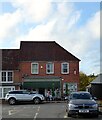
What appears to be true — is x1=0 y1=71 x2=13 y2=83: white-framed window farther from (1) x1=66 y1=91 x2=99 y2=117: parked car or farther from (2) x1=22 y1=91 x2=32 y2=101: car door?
(1) x1=66 y1=91 x2=99 y2=117: parked car

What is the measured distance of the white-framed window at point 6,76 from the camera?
4891 cm

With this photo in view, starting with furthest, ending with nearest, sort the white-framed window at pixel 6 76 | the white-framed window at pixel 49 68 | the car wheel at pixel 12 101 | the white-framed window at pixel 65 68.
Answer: the white-framed window at pixel 65 68
the white-framed window at pixel 49 68
the white-framed window at pixel 6 76
the car wheel at pixel 12 101

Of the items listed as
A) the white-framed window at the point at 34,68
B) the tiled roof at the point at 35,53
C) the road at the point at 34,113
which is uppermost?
the tiled roof at the point at 35,53

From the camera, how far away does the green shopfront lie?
48.9 metres

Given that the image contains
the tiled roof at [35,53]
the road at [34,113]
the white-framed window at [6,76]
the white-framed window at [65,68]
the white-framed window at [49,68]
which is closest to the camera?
the road at [34,113]

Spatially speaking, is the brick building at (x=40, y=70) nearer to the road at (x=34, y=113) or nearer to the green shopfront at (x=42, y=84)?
the green shopfront at (x=42, y=84)

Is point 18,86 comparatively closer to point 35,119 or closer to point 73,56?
point 73,56

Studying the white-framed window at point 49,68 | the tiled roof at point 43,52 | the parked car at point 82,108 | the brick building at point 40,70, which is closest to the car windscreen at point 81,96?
the parked car at point 82,108

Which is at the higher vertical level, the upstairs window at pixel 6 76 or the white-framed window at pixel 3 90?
the upstairs window at pixel 6 76

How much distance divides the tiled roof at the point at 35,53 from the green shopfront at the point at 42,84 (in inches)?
107

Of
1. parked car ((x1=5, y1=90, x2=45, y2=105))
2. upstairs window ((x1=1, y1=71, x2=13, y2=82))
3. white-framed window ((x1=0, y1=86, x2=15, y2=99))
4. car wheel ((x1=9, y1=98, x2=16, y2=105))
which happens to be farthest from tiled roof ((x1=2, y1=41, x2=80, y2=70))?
car wheel ((x1=9, y1=98, x2=16, y2=105))

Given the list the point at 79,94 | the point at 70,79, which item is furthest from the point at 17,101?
the point at 79,94

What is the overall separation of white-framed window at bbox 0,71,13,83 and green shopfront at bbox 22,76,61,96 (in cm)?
197

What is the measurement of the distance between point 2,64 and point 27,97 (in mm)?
11408
